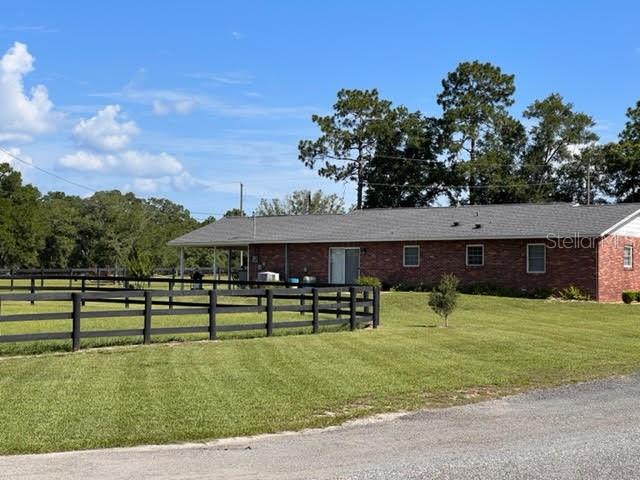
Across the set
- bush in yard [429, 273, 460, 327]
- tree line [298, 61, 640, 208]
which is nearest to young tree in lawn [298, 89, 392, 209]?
tree line [298, 61, 640, 208]

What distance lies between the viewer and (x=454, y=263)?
36281 mm

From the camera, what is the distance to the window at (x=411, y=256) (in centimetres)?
3741

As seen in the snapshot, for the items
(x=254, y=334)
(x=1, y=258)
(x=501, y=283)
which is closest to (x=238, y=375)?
(x=254, y=334)

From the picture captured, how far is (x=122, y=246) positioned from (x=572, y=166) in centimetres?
4321

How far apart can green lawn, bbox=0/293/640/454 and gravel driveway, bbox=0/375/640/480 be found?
48 centimetres

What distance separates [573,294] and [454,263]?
5.75 metres

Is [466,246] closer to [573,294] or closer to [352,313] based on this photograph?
[573,294]

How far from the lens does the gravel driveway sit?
268 inches

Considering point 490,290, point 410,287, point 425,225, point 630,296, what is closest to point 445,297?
point 490,290

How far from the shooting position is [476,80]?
203ft

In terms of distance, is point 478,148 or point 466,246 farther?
point 478,148

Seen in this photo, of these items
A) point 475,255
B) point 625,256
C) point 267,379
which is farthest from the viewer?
point 475,255

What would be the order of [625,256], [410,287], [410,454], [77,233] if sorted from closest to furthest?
[410,454], [625,256], [410,287], [77,233]

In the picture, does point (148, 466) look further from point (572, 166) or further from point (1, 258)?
point (1, 258)
